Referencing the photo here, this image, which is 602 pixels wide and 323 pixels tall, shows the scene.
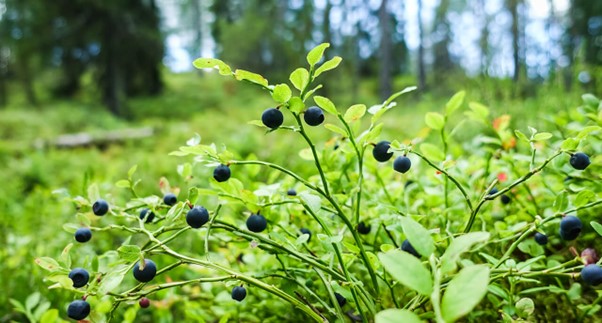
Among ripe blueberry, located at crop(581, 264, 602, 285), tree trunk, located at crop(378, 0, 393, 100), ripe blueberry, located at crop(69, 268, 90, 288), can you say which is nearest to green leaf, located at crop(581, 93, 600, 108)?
ripe blueberry, located at crop(581, 264, 602, 285)

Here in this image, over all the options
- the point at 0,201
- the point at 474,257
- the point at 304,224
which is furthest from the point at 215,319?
the point at 0,201

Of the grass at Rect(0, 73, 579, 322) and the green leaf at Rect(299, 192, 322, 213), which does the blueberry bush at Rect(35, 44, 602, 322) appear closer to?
the green leaf at Rect(299, 192, 322, 213)

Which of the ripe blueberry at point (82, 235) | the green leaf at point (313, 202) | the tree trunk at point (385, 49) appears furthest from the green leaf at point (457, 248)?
the tree trunk at point (385, 49)

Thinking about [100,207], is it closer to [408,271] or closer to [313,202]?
[313,202]

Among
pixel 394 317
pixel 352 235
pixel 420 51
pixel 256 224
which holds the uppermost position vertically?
pixel 394 317

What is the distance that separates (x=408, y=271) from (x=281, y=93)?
0.98 ft

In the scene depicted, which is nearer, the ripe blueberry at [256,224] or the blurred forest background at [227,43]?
the ripe blueberry at [256,224]

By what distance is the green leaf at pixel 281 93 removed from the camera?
0.58m

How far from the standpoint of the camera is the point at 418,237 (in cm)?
44

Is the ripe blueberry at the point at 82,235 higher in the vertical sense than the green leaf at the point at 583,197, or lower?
lower

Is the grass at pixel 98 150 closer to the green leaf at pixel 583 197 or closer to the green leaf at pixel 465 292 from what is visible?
the green leaf at pixel 583 197

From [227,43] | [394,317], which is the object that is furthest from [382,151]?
[227,43]

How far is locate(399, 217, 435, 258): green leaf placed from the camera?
428 mm

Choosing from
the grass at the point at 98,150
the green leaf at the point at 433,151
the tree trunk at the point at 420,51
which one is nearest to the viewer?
the green leaf at the point at 433,151
